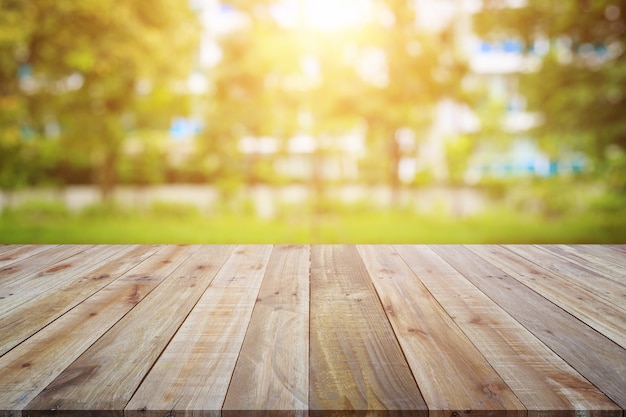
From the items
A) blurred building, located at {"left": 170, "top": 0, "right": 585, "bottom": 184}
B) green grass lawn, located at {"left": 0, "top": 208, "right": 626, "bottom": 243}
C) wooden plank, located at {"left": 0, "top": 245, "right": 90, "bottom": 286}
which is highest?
blurred building, located at {"left": 170, "top": 0, "right": 585, "bottom": 184}

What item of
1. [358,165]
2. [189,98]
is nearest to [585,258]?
[358,165]

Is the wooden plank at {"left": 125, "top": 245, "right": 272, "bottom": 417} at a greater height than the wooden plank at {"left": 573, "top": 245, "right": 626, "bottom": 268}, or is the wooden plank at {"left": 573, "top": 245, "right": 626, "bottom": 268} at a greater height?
the wooden plank at {"left": 125, "top": 245, "right": 272, "bottom": 417}

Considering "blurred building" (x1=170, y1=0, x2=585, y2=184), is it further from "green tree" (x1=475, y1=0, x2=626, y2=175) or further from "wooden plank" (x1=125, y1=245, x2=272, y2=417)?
"wooden plank" (x1=125, y1=245, x2=272, y2=417)

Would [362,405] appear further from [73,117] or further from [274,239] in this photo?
[73,117]

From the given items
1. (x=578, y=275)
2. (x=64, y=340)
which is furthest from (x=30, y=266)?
(x=578, y=275)

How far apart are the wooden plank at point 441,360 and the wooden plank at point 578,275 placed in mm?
464

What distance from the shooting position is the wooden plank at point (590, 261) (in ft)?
5.52

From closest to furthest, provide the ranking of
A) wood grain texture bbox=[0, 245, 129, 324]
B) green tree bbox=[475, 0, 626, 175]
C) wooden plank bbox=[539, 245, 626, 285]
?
wood grain texture bbox=[0, 245, 129, 324] → wooden plank bbox=[539, 245, 626, 285] → green tree bbox=[475, 0, 626, 175]

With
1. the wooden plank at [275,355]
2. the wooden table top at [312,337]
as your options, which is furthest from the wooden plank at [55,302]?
the wooden plank at [275,355]

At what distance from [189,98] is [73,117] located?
1276 mm

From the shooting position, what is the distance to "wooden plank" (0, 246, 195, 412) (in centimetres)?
88

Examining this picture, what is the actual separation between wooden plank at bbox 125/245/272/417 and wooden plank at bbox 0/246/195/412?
0.54ft

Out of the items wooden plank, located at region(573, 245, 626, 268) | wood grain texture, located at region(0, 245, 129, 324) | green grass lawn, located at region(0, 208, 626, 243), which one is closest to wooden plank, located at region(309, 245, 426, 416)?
wood grain texture, located at region(0, 245, 129, 324)

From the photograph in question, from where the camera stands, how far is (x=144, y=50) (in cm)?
517
